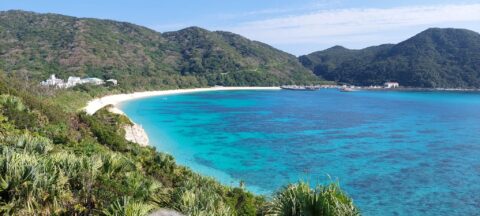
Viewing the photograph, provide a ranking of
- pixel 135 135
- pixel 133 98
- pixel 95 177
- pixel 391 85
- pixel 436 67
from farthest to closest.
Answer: pixel 436 67 < pixel 391 85 < pixel 133 98 < pixel 135 135 < pixel 95 177

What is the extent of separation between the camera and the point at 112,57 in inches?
5837

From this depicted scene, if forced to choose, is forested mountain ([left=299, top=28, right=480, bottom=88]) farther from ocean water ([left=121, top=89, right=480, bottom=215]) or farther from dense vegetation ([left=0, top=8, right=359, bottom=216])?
dense vegetation ([left=0, top=8, right=359, bottom=216])

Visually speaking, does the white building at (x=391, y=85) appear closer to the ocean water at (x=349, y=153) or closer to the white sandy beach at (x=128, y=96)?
the white sandy beach at (x=128, y=96)

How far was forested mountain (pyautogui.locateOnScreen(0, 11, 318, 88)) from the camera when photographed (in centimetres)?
12812

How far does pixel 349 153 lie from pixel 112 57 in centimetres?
12590

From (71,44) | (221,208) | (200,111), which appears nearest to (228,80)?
(71,44)

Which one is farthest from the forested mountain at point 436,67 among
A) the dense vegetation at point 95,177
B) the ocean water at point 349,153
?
the dense vegetation at point 95,177

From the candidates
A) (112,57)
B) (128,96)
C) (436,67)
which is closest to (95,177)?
(128,96)

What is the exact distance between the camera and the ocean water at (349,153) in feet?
86.1

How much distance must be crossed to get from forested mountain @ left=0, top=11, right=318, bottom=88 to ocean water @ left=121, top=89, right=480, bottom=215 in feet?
224

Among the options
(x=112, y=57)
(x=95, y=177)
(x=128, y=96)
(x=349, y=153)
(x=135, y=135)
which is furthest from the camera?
(x=112, y=57)

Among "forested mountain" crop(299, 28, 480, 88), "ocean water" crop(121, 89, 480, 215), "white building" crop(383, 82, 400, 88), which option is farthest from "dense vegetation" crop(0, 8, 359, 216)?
"forested mountain" crop(299, 28, 480, 88)

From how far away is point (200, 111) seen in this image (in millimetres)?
77438

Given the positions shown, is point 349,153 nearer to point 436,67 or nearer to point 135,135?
point 135,135
